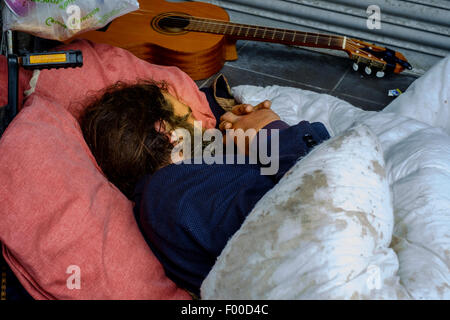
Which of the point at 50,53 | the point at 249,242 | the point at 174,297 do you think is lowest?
the point at 174,297

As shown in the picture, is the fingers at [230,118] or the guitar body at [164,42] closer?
the fingers at [230,118]

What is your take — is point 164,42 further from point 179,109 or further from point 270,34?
point 179,109

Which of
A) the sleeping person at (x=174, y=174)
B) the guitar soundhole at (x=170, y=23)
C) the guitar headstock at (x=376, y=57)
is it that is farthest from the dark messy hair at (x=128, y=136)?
the guitar headstock at (x=376, y=57)

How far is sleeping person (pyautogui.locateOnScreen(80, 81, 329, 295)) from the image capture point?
3.20 feet

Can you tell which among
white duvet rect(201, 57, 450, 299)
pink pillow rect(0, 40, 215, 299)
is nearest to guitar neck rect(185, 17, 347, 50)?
white duvet rect(201, 57, 450, 299)

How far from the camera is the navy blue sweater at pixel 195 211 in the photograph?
962mm

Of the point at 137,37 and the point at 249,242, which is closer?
the point at 249,242

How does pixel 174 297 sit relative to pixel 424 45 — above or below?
below

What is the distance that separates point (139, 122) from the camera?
3.99 feet

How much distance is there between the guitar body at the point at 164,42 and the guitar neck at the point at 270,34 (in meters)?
0.04

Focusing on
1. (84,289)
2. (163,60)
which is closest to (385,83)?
(163,60)

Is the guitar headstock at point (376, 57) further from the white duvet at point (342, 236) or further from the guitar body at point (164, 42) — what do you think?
the white duvet at point (342, 236)

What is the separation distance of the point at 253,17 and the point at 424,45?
3.20 feet
